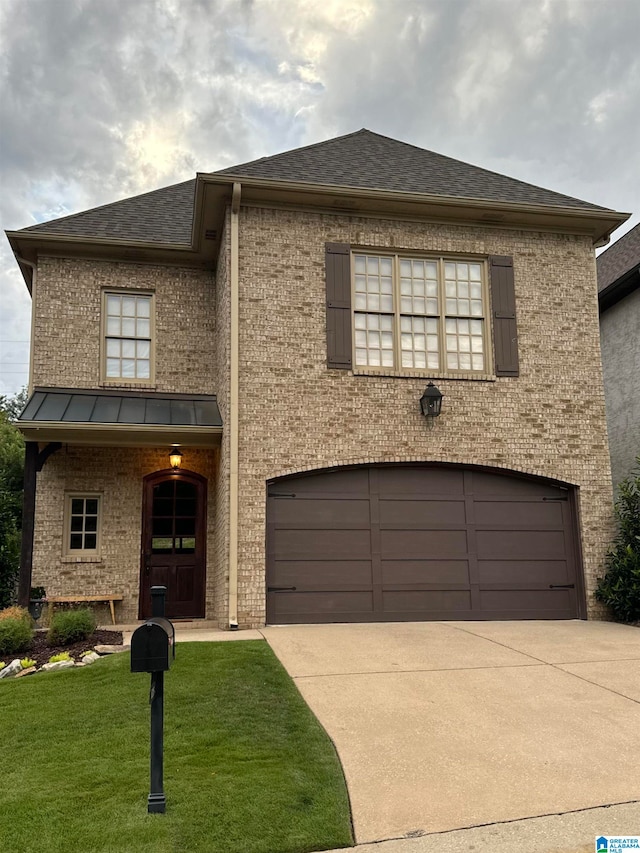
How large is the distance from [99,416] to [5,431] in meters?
15.0

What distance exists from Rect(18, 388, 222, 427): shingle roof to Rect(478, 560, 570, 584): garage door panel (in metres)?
4.64

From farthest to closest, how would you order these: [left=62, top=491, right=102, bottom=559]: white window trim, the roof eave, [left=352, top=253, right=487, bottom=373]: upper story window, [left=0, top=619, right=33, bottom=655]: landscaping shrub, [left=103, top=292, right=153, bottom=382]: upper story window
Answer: [left=103, top=292, right=153, bottom=382]: upper story window → [left=62, top=491, right=102, bottom=559]: white window trim → [left=352, top=253, right=487, bottom=373]: upper story window → the roof eave → [left=0, top=619, right=33, bottom=655]: landscaping shrub

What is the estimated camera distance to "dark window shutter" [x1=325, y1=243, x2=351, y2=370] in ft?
34.9

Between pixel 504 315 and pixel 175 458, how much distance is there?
18.8 feet

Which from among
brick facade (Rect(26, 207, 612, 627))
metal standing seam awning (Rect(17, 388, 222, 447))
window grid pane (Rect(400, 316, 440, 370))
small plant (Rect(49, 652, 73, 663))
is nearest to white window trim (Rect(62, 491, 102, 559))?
brick facade (Rect(26, 207, 612, 627))

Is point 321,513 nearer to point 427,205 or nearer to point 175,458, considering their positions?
point 175,458

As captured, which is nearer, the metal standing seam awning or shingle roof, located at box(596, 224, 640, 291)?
the metal standing seam awning

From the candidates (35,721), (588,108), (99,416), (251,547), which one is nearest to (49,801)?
(35,721)

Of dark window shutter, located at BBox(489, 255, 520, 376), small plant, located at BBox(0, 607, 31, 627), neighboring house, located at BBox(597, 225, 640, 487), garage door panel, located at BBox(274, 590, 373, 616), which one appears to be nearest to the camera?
small plant, located at BBox(0, 607, 31, 627)

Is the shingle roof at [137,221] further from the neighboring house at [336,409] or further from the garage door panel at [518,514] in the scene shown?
the garage door panel at [518,514]

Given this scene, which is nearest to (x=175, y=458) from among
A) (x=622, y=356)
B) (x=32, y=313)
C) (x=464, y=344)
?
(x=32, y=313)

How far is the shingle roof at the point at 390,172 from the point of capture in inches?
427

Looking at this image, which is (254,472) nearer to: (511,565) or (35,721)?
(511,565)

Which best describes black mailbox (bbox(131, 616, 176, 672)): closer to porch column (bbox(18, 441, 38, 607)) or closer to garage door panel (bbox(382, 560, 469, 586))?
garage door panel (bbox(382, 560, 469, 586))
